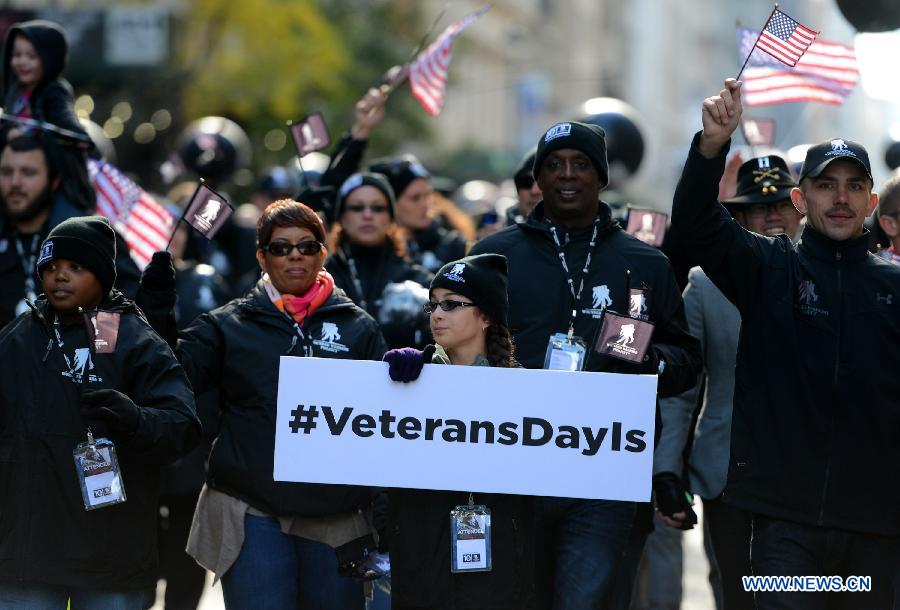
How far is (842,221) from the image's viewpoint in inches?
248

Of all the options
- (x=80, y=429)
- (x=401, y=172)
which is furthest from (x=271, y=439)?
(x=401, y=172)

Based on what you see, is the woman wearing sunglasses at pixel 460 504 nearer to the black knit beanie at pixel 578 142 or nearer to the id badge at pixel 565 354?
the id badge at pixel 565 354

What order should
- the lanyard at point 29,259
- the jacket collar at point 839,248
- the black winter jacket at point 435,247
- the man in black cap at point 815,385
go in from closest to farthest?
the man in black cap at point 815,385, the jacket collar at point 839,248, the lanyard at point 29,259, the black winter jacket at point 435,247

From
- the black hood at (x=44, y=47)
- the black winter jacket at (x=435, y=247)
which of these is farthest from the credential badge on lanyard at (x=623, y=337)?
the black hood at (x=44, y=47)

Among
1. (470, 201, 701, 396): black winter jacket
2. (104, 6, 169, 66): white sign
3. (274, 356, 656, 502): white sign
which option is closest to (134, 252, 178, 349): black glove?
(274, 356, 656, 502): white sign

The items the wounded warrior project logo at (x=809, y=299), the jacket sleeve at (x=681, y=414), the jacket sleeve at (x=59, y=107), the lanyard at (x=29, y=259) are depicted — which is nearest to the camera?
the wounded warrior project logo at (x=809, y=299)

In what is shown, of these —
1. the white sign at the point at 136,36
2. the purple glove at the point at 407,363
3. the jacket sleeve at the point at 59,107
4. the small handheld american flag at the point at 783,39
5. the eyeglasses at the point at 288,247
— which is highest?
the white sign at the point at 136,36

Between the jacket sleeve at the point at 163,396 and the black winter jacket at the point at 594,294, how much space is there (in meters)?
1.35

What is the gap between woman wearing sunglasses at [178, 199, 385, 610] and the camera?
668cm

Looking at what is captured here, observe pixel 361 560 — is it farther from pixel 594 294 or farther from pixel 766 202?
pixel 766 202

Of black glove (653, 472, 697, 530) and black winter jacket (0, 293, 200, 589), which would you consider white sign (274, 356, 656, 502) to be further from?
black glove (653, 472, 697, 530)

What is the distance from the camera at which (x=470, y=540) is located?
5.87m

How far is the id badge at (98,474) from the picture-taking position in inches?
236

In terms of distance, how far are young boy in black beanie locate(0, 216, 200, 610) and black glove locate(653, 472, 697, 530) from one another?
80.5 inches
